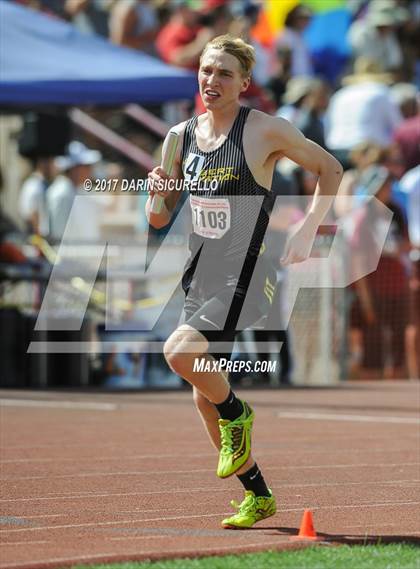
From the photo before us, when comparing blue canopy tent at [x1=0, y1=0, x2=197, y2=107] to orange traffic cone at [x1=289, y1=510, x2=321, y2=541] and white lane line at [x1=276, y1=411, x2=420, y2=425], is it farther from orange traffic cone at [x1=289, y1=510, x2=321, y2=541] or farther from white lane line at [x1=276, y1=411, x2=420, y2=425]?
orange traffic cone at [x1=289, y1=510, x2=321, y2=541]

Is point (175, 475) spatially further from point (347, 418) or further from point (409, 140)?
point (409, 140)

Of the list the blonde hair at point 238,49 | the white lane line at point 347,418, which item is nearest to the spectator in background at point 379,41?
the white lane line at point 347,418

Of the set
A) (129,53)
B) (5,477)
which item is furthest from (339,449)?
(129,53)

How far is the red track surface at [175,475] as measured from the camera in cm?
616

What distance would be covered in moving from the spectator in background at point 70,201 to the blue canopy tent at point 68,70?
45.8 inches

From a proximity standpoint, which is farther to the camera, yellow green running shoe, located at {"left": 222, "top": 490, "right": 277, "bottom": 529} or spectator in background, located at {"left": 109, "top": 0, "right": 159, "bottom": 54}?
spectator in background, located at {"left": 109, "top": 0, "right": 159, "bottom": 54}

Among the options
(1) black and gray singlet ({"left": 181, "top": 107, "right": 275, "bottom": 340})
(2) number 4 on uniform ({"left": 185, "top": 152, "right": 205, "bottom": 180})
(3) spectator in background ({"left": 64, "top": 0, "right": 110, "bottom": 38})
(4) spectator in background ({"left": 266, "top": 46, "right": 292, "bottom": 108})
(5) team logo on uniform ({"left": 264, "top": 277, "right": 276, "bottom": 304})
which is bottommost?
(5) team logo on uniform ({"left": 264, "top": 277, "right": 276, "bottom": 304})

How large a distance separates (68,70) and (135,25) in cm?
424

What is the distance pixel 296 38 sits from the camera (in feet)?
63.3

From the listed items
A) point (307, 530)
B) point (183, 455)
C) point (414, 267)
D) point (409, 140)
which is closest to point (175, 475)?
point (183, 455)

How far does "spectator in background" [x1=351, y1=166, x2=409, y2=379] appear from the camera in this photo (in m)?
15.8

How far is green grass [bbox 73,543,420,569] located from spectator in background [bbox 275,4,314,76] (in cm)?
1408

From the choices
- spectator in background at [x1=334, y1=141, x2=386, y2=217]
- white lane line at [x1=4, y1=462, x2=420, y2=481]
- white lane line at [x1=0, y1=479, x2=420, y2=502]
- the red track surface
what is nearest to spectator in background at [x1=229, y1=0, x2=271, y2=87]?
spectator in background at [x1=334, y1=141, x2=386, y2=217]

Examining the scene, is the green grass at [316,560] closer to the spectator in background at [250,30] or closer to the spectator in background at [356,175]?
the spectator in background at [356,175]
